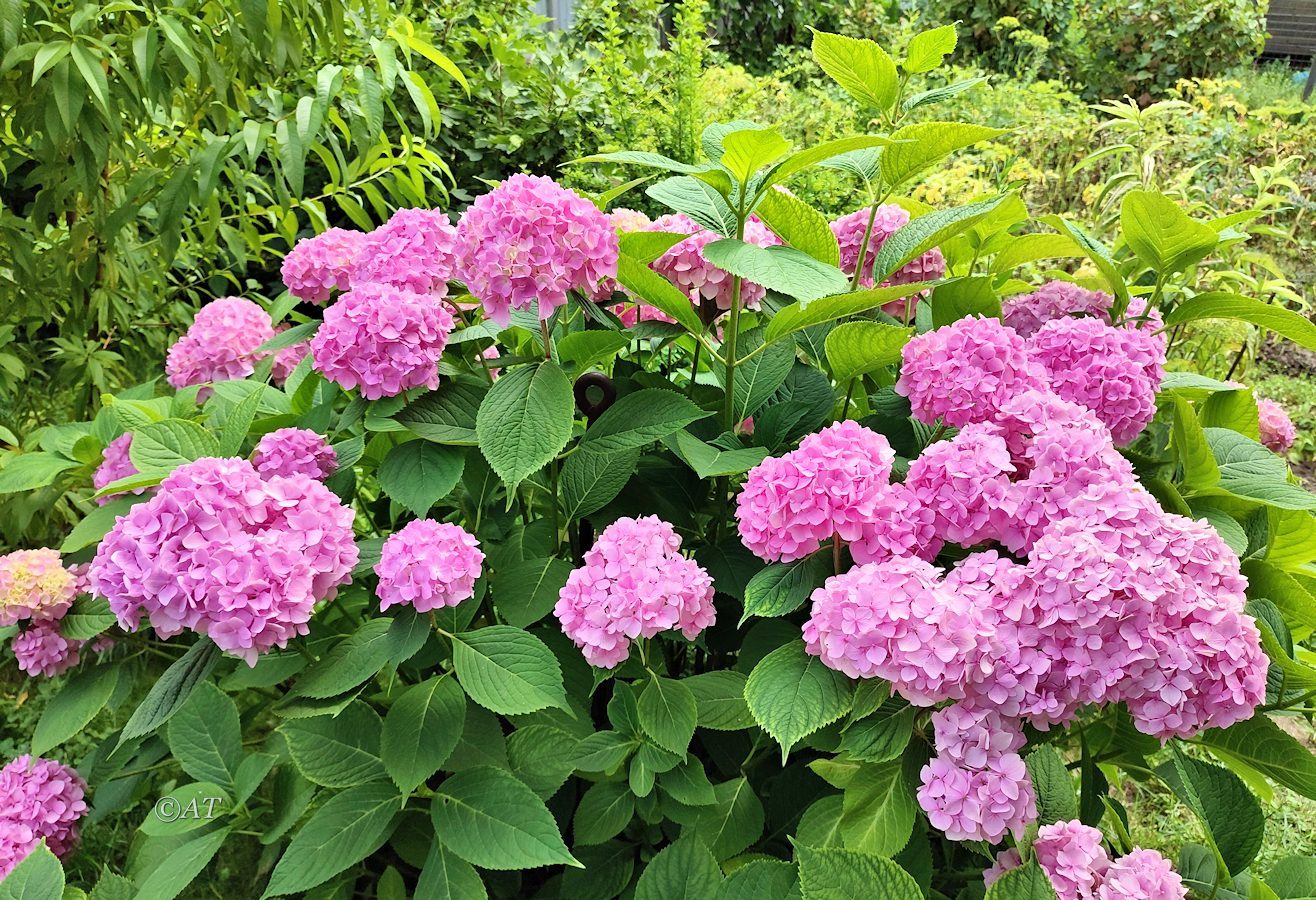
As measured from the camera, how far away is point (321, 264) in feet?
4.20

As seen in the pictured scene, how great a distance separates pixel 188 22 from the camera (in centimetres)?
163

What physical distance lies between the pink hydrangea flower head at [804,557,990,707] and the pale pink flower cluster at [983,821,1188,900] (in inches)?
6.1

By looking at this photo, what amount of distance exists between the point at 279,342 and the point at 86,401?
1092 millimetres

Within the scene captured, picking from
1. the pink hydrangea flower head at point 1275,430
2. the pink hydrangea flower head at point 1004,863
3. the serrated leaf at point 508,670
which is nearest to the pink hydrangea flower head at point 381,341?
the serrated leaf at point 508,670

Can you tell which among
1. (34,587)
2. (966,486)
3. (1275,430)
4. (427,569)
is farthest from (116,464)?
(1275,430)

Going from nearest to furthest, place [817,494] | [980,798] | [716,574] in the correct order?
[980,798] → [817,494] → [716,574]

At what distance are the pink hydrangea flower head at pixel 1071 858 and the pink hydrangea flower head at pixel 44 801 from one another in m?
1.29

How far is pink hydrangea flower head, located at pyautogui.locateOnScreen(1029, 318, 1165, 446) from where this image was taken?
39.4 inches

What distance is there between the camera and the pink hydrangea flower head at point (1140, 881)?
715 mm

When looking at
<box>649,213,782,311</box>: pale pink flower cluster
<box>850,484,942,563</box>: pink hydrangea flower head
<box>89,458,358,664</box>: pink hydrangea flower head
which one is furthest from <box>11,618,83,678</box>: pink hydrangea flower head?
<box>850,484,942,563</box>: pink hydrangea flower head

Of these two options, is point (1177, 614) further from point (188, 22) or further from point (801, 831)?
point (188, 22)

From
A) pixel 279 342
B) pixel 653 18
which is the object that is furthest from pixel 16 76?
pixel 653 18

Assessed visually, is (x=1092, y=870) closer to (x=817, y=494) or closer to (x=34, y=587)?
(x=817, y=494)

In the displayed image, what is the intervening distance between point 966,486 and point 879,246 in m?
0.54
